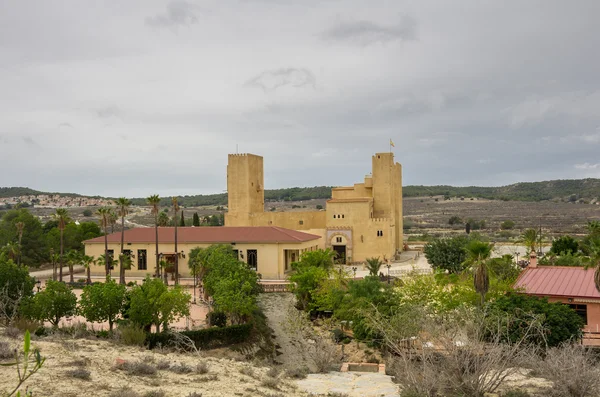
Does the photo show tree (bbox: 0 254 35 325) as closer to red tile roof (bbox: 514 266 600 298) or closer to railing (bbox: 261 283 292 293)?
railing (bbox: 261 283 292 293)

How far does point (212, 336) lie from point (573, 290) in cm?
1623

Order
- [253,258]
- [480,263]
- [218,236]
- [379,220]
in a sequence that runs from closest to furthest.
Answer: [480,263] < [253,258] < [218,236] < [379,220]

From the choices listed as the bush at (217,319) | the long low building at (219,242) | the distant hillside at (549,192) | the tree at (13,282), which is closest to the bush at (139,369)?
the bush at (217,319)

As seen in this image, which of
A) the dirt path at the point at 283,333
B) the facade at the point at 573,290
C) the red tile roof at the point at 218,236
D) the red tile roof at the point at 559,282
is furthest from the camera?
the red tile roof at the point at 218,236

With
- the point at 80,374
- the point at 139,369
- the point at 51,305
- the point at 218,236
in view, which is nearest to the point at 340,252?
the point at 218,236

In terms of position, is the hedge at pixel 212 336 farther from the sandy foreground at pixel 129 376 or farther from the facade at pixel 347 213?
the facade at pixel 347 213

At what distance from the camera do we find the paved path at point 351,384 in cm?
1587

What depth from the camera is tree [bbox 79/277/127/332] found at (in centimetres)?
2570

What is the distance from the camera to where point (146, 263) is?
51812 millimetres

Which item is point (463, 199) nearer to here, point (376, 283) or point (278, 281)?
point (278, 281)

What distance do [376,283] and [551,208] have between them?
4475 inches

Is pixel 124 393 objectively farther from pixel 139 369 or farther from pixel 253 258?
pixel 253 258

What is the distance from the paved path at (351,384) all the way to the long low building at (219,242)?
29615mm

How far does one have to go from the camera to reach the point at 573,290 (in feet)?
87.1
